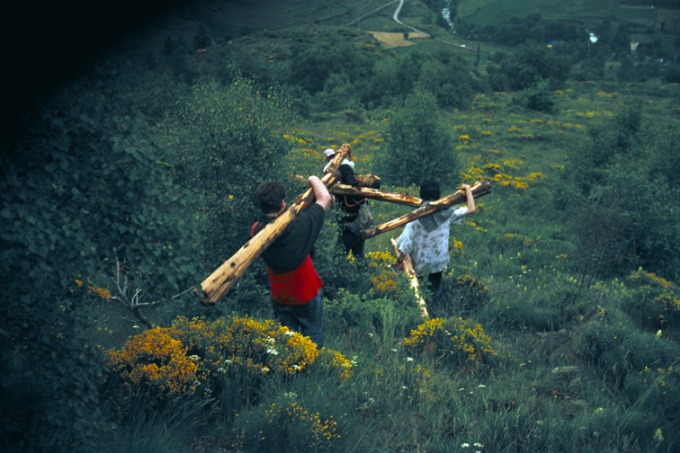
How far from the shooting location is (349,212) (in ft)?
30.5

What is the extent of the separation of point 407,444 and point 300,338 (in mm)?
1407

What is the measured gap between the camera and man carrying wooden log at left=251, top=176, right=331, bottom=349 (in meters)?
5.27

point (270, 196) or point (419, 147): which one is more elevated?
point (270, 196)

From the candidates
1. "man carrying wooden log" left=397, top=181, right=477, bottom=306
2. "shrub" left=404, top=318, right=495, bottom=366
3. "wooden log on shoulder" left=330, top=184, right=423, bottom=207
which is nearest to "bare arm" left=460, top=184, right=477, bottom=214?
"man carrying wooden log" left=397, top=181, right=477, bottom=306

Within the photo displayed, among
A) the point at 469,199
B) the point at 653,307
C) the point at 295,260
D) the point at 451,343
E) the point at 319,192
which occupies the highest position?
the point at 319,192

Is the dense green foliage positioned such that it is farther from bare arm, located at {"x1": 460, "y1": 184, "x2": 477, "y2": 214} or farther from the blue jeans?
bare arm, located at {"x1": 460, "y1": 184, "x2": 477, "y2": 214}

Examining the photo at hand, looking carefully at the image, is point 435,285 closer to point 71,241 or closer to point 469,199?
point 469,199

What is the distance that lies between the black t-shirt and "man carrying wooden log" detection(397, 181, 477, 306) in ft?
10.4

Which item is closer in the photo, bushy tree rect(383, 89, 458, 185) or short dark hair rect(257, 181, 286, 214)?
short dark hair rect(257, 181, 286, 214)

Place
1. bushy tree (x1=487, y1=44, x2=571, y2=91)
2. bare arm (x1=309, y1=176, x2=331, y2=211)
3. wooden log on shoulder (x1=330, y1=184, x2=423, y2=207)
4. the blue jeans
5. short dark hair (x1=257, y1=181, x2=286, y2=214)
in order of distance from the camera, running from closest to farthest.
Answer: short dark hair (x1=257, y1=181, x2=286, y2=214), bare arm (x1=309, y1=176, x2=331, y2=211), the blue jeans, wooden log on shoulder (x1=330, y1=184, x2=423, y2=207), bushy tree (x1=487, y1=44, x2=571, y2=91)

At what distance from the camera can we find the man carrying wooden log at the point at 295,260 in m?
5.27

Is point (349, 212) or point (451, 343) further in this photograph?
point (349, 212)

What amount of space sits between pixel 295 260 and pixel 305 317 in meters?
0.77

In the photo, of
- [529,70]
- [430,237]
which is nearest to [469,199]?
[430,237]
